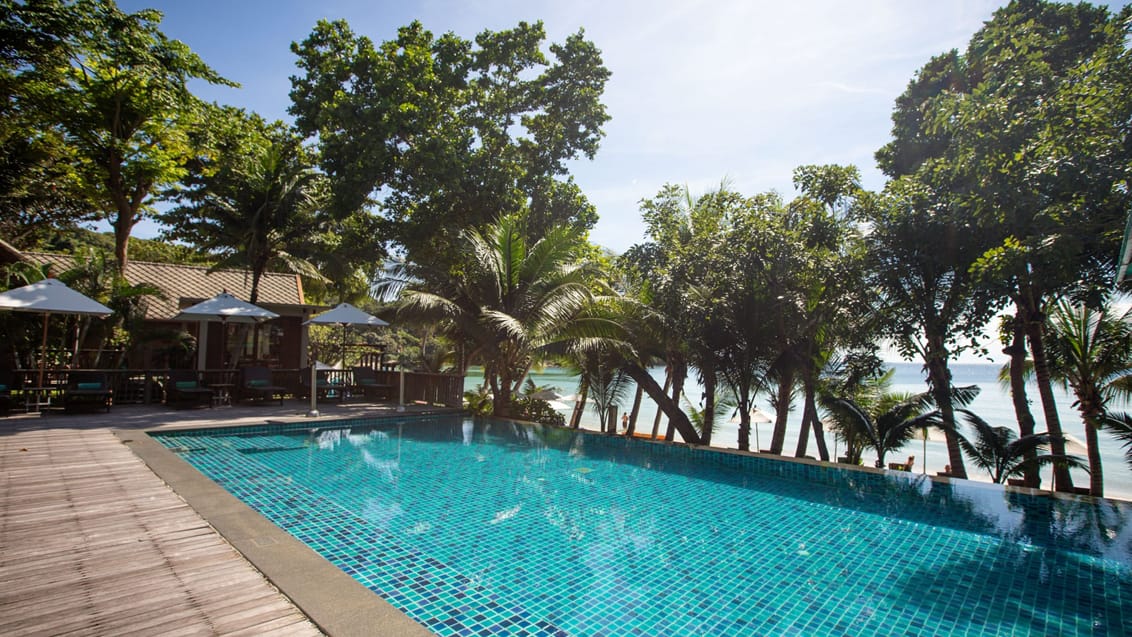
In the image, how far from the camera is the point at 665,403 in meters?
12.1

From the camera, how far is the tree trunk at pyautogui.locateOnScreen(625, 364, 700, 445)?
38.9 feet

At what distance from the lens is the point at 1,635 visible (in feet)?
8.97

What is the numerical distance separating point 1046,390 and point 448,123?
14049 millimetres

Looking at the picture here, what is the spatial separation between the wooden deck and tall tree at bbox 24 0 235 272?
10203mm

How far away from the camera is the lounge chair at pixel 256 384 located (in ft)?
41.2

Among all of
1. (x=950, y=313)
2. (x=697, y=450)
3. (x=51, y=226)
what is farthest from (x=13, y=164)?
(x=950, y=313)

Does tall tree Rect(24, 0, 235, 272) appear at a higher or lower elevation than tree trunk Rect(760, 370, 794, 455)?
higher

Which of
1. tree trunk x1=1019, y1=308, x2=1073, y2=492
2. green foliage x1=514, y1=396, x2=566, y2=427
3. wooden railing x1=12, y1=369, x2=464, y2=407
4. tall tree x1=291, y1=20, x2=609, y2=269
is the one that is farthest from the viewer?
→ tall tree x1=291, y1=20, x2=609, y2=269

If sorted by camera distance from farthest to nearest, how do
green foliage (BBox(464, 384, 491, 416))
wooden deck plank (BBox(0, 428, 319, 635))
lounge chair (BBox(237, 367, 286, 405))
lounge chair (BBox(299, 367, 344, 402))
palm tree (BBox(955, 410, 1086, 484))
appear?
lounge chair (BBox(299, 367, 344, 402)) → green foliage (BBox(464, 384, 491, 416)) → lounge chair (BBox(237, 367, 286, 405)) → palm tree (BBox(955, 410, 1086, 484)) → wooden deck plank (BBox(0, 428, 319, 635))

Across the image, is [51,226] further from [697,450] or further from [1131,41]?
[1131,41]

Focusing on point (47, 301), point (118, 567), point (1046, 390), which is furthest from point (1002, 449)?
point (47, 301)

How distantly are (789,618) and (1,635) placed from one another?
4445 mm

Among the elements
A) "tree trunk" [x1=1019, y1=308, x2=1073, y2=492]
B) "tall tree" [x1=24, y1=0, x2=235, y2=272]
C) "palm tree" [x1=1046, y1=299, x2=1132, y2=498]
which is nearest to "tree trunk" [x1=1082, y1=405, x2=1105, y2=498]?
"palm tree" [x1=1046, y1=299, x2=1132, y2=498]

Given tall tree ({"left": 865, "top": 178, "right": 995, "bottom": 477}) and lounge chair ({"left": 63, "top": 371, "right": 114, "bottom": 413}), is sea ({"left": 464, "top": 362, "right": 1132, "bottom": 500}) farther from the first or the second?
lounge chair ({"left": 63, "top": 371, "right": 114, "bottom": 413})
